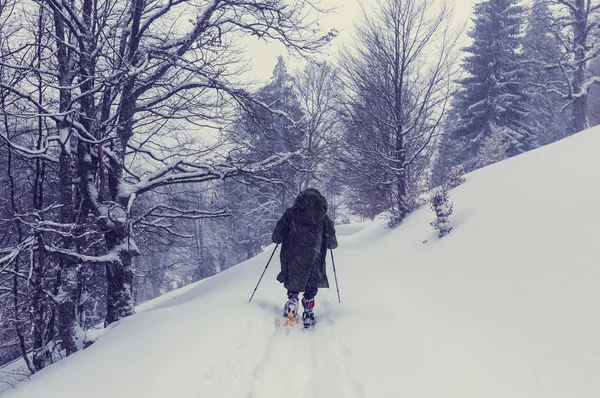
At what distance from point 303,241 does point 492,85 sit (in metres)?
24.9

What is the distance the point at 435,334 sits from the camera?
13.4 ft

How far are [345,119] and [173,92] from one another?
6965 millimetres

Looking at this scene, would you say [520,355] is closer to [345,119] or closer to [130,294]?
[130,294]

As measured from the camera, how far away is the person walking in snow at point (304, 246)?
5539 millimetres

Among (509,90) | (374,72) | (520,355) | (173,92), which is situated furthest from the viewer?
(509,90)

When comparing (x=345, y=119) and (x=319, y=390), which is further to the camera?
(x=345, y=119)

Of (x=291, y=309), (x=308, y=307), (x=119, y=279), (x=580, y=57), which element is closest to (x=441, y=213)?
(x=308, y=307)

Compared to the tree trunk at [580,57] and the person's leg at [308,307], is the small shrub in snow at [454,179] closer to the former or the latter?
the person's leg at [308,307]

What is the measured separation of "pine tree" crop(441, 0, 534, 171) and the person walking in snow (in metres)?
20.9

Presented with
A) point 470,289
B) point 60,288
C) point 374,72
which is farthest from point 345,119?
point 60,288

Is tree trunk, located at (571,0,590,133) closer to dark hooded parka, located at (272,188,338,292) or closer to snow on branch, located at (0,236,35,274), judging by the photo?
dark hooded parka, located at (272,188,338,292)

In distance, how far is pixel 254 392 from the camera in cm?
325

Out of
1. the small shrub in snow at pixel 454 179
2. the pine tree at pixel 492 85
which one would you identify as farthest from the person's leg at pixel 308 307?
the pine tree at pixel 492 85

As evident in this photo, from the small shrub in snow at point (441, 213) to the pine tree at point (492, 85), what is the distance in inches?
694
